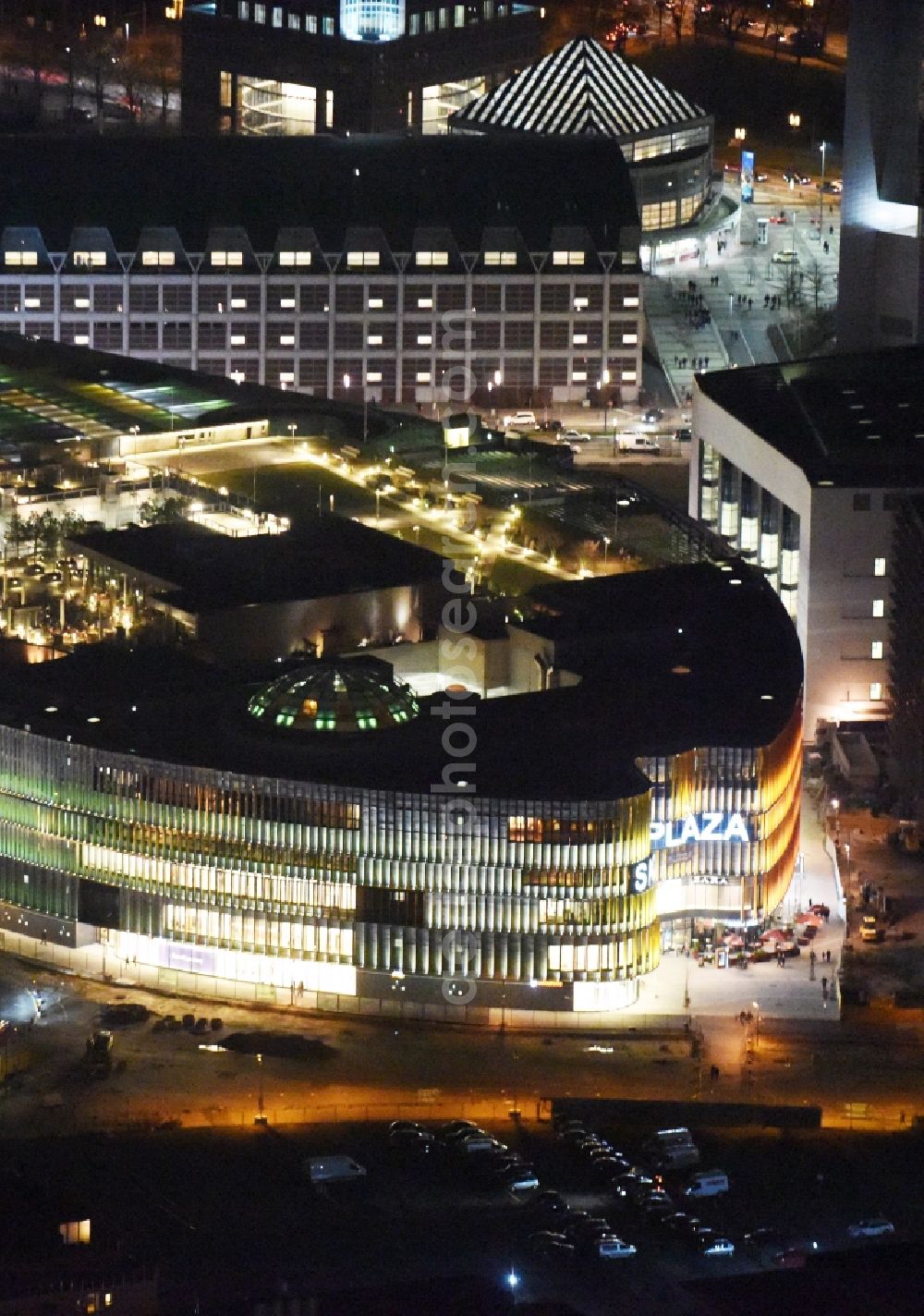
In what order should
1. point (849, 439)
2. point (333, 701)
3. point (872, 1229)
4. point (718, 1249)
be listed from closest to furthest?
1. point (718, 1249)
2. point (872, 1229)
3. point (333, 701)
4. point (849, 439)

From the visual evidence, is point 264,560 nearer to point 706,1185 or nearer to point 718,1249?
point 706,1185

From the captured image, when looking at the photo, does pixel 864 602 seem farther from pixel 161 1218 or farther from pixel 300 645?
pixel 161 1218

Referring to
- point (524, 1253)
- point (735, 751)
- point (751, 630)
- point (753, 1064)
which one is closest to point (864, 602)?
point (751, 630)

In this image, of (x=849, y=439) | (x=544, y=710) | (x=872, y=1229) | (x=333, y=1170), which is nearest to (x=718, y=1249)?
(x=872, y=1229)

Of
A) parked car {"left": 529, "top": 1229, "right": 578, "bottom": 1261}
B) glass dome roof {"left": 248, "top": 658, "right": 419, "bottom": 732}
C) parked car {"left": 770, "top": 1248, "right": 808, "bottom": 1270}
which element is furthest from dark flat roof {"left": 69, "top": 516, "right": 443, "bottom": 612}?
parked car {"left": 770, "top": 1248, "right": 808, "bottom": 1270}

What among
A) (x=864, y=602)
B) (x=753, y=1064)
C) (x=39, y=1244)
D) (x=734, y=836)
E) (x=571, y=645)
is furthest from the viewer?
(x=864, y=602)

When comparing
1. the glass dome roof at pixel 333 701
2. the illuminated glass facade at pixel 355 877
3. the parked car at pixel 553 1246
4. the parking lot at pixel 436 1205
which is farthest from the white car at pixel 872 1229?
the glass dome roof at pixel 333 701
